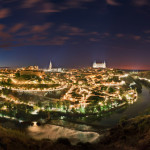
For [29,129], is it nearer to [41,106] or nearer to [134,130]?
[41,106]

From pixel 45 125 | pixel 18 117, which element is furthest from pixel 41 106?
pixel 45 125

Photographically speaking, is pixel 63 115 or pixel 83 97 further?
pixel 83 97

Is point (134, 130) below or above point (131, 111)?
above

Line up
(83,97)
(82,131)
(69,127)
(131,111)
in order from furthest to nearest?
(83,97) → (131,111) → (69,127) → (82,131)

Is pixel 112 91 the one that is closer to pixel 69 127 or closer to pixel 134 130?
pixel 69 127

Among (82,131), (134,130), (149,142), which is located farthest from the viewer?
(82,131)

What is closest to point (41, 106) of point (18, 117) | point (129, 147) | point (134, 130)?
point (18, 117)
